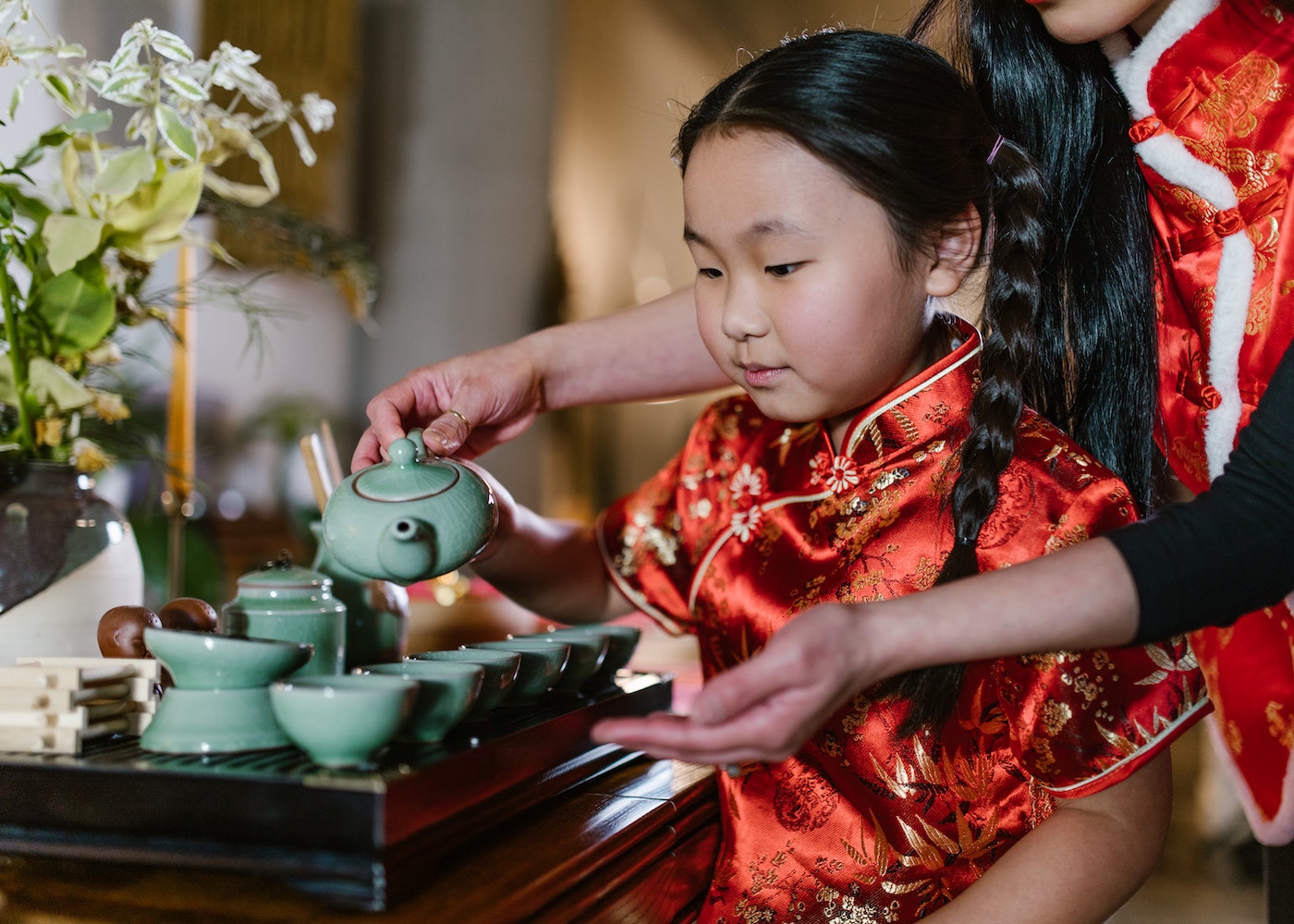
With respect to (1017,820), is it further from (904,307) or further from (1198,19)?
(1198,19)

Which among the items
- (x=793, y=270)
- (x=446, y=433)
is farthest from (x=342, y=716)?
(x=793, y=270)

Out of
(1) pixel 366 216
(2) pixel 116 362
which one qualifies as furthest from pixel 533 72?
(2) pixel 116 362

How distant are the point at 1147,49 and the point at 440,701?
2.61 feet

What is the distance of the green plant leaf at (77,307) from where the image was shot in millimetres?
1089

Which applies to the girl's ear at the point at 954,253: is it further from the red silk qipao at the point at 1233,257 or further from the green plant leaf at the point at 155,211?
the green plant leaf at the point at 155,211

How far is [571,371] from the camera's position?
1.26m

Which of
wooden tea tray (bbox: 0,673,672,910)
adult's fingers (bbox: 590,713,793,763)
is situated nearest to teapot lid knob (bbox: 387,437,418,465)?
wooden tea tray (bbox: 0,673,672,910)

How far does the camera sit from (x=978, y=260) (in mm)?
1021

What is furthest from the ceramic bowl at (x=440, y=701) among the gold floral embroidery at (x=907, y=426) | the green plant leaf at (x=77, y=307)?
the green plant leaf at (x=77, y=307)

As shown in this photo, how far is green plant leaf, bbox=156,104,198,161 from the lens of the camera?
108 centimetres

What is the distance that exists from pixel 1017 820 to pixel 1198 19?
675 mm

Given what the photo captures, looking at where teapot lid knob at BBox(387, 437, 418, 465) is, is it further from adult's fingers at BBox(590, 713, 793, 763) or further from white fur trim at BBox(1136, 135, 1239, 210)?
white fur trim at BBox(1136, 135, 1239, 210)

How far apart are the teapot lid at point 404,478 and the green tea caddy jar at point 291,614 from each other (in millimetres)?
107

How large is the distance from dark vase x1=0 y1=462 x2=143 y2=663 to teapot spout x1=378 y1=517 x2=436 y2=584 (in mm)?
378
